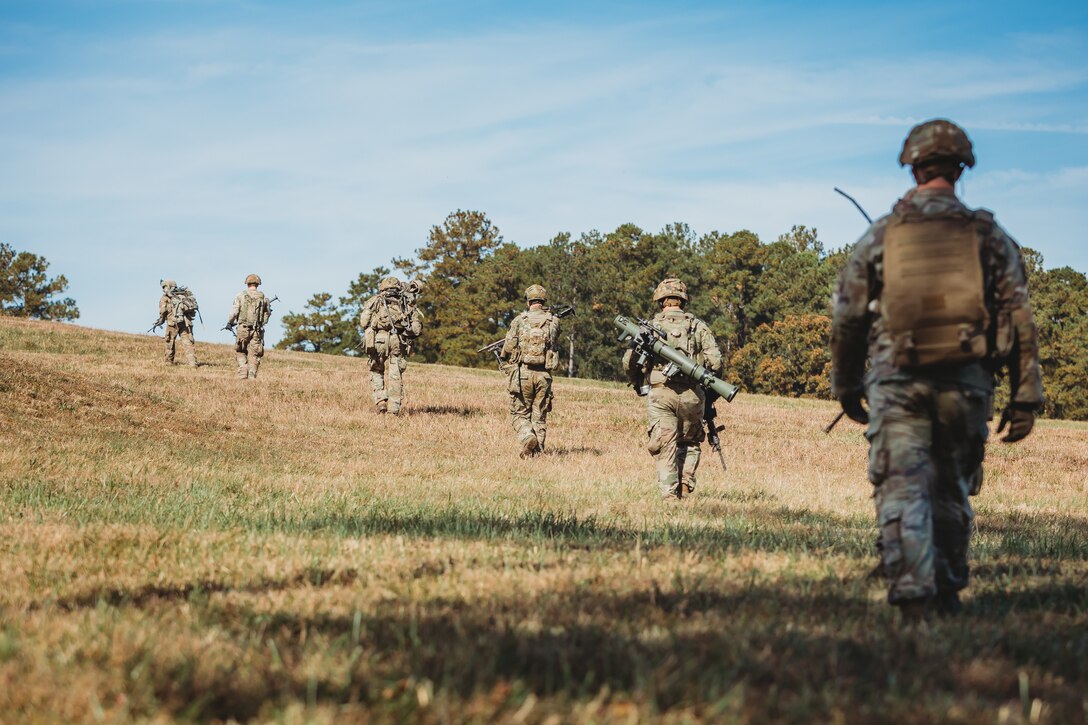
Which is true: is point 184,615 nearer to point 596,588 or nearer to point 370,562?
point 370,562

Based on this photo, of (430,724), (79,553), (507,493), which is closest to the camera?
(430,724)

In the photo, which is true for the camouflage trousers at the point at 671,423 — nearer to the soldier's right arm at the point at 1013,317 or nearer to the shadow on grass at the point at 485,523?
the shadow on grass at the point at 485,523

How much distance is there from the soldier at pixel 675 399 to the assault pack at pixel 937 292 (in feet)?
21.0

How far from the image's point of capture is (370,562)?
5664 mm

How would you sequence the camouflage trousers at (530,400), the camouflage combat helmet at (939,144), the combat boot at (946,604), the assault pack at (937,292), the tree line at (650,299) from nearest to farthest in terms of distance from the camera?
the assault pack at (937,292)
the combat boot at (946,604)
the camouflage combat helmet at (939,144)
the camouflage trousers at (530,400)
the tree line at (650,299)

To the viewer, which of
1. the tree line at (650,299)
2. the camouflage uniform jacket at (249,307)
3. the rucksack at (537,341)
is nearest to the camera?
the rucksack at (537,341)

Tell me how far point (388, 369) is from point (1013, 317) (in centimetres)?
1786

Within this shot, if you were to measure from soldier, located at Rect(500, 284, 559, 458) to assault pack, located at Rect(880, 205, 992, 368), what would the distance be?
35.9 ft

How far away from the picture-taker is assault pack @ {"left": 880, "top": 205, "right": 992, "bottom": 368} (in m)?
4.84

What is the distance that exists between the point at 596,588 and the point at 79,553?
3030mm

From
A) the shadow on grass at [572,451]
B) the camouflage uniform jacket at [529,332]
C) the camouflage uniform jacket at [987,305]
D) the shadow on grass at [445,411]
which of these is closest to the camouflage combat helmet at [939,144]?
the camouflage uniform jacket at [987,305]

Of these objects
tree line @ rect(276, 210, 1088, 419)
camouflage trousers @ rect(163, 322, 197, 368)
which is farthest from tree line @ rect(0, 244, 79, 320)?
camouflage trousers @ rect(163, 322, 197, 368)

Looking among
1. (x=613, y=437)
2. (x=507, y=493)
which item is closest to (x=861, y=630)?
(x=507, y=493)

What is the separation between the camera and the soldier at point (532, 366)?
16.0m
